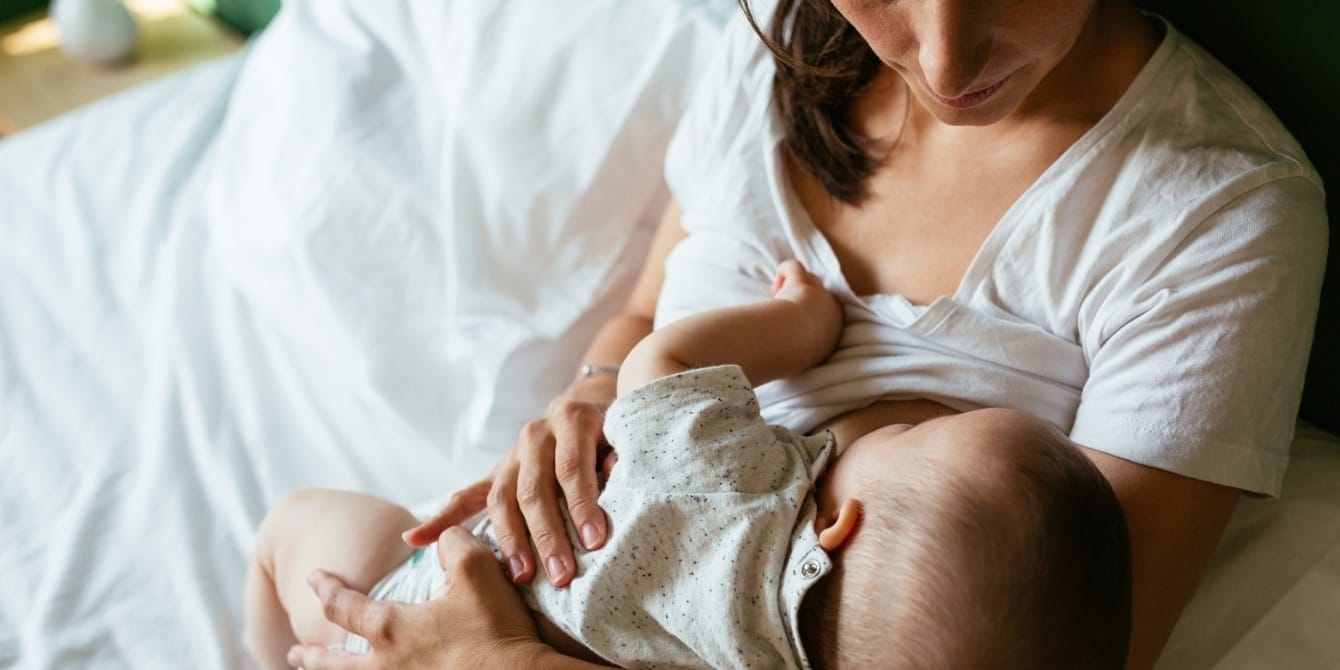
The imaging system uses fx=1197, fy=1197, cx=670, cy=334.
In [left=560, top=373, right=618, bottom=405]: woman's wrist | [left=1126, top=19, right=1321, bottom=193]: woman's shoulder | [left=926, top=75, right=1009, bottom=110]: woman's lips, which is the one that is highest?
[left=926, top=75, right=1009, bottom=110]: woman's lips

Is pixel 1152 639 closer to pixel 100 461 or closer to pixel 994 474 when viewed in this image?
pixel 994 474

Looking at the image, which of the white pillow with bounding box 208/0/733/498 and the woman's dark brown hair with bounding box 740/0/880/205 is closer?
the woman's dark brown hair with bounding box 740/0/880/205

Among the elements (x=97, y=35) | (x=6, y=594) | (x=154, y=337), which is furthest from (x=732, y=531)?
(x=97, y=35)

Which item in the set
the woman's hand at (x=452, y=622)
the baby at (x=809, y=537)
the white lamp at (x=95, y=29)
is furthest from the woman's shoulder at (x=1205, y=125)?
the white lamp at (x=95, y=29)

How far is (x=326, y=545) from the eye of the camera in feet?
3.90

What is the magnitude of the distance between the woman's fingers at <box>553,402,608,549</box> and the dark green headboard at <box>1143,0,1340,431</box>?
2.26 ft

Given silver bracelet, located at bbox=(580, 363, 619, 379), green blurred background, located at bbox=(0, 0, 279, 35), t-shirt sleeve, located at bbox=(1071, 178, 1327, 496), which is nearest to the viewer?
t-shirt sleeve, located at bbox=(1071, 178, 1327, 496)

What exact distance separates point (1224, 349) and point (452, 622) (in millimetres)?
670

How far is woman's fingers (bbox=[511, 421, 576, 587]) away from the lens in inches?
39.5

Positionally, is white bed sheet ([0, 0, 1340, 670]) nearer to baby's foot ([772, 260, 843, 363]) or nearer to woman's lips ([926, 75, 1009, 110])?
baby's foot ([772, 260, 843, 363])

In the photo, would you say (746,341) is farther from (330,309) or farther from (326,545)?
(330,309)

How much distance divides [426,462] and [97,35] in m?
1.50

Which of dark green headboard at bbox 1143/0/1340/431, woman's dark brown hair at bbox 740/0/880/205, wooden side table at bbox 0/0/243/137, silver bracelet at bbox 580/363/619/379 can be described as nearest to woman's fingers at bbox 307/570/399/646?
silver bracelet at bbox 580/363/619/379

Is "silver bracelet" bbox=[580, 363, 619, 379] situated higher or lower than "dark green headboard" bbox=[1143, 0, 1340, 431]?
lower
